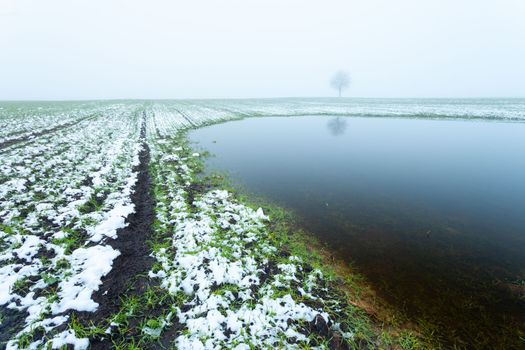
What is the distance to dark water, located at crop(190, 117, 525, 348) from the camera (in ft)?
17.2

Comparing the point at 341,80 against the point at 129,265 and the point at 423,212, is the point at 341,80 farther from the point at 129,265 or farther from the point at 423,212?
the point at 129,265

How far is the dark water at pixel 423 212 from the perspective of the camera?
5242mm

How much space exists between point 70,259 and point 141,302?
8.27 ft

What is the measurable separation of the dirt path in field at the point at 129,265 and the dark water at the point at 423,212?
502 cm

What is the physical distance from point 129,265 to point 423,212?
398 inches

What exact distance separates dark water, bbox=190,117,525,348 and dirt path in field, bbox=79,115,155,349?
5.02 m

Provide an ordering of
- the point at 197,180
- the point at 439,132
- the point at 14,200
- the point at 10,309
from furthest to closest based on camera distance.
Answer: the point at 439,132 → the point at 197,180 → the point at 14,200 → the point at 10,309

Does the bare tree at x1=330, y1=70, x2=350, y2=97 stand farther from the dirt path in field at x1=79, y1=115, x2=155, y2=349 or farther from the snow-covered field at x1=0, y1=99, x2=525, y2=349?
the dirt path in field at x1=79, y1=115, x2=155, y2=349

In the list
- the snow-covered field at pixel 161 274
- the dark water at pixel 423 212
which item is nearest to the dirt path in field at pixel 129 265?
the snow-covered field at pixel 161 274

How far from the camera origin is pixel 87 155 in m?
15.0

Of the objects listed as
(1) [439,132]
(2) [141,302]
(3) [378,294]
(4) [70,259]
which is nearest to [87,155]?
(4) [70,259]

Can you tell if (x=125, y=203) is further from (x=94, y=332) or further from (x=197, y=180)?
(x=94, y=332)

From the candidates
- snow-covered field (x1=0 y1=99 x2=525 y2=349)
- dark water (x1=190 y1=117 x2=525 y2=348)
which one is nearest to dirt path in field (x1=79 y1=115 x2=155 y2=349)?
snow-covered field (x1=0 y1=99 x2=525 y2=349)

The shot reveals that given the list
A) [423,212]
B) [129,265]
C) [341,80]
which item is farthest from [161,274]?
[341,80]
